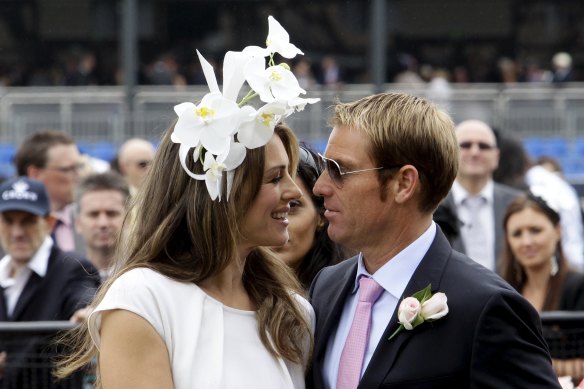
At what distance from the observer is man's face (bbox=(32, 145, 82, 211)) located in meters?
8.08

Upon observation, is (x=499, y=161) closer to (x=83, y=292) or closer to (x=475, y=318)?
(x=83, y=292)

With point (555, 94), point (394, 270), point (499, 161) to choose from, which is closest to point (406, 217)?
point (394, 270)

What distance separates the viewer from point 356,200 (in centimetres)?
346

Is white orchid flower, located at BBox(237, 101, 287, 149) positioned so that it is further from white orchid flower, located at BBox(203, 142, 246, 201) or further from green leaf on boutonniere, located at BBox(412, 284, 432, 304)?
green leaf on boutonniere, located at BBox(412, 284, 432, 304)

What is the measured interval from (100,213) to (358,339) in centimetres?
384

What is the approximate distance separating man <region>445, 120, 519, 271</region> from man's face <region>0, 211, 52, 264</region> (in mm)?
2746

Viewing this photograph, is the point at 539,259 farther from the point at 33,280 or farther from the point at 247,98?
the point at 247,98

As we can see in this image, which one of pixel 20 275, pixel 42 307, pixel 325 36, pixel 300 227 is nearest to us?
pixel 300 227

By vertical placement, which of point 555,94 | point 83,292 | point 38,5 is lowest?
point 83,292

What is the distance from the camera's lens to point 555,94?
18828 mm

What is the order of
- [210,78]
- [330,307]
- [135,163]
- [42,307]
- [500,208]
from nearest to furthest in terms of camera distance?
[210,78], [330,307], [42,307], [500,208], [135,163]

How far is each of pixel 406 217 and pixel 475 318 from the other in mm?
442

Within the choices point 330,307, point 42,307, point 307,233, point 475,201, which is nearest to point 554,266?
point 475,201

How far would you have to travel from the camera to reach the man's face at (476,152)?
327 inches
